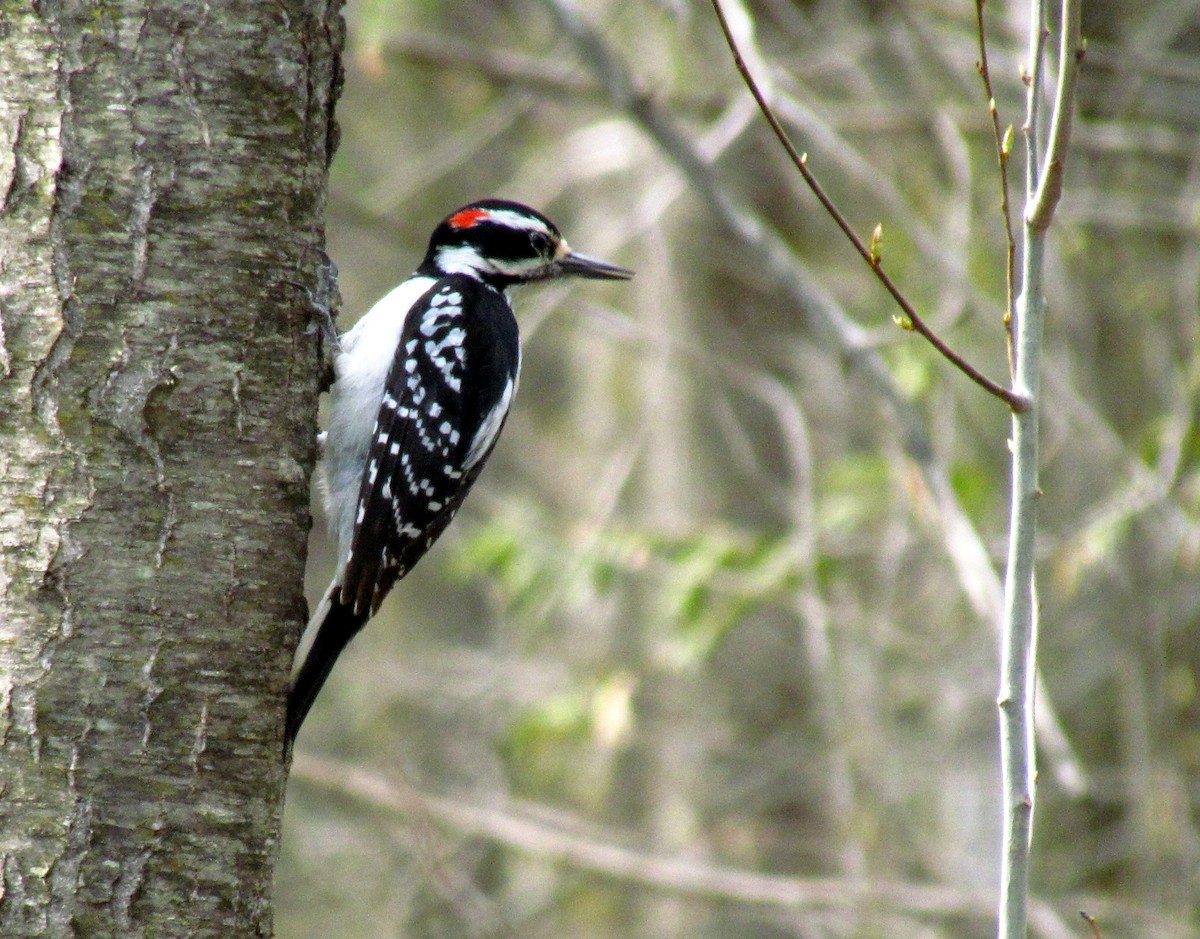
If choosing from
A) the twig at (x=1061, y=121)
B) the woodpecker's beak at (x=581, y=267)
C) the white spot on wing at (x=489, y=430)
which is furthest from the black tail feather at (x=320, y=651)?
the twig at (x=1061, y=121)

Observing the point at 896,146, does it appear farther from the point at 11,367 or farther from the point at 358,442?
the point at 11,367

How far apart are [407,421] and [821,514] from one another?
2977 mm

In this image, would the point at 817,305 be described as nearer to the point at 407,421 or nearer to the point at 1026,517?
the point at 407,421

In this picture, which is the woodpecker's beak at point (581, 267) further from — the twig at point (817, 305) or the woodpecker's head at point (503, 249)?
the twig at point (817, 305)

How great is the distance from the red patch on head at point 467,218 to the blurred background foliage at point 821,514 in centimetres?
97

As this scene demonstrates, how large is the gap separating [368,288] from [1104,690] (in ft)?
23.5

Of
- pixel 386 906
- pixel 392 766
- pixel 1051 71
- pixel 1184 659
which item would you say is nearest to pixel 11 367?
pixel 392 766

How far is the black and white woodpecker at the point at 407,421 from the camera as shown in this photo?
3830 mm

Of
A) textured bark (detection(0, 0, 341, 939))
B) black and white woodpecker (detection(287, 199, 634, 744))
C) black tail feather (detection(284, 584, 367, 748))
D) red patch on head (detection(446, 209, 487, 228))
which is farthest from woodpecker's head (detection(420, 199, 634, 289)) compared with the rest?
textured bark (detection(0, 0, 341, 939))

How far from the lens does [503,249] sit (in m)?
4.61

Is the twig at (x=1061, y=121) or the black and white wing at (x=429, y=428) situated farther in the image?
the black and white wing at (x=429, y=428)

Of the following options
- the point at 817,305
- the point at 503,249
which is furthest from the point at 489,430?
the point at 817,305

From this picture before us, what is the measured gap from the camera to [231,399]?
270 centimetres

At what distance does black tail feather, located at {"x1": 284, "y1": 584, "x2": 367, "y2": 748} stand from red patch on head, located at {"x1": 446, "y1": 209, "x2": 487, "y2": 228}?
142 cm
